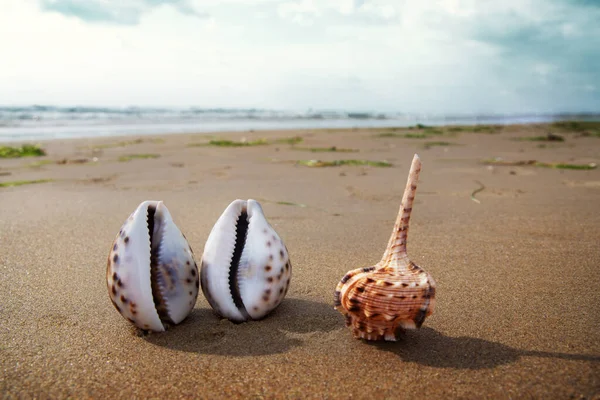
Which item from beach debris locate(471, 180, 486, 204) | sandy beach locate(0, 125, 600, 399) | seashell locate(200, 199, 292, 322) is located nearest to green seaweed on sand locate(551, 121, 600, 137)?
beach debris locate(471, 180, 486, 204)

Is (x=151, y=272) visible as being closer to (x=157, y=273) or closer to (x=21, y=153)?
(x=157, y=273)

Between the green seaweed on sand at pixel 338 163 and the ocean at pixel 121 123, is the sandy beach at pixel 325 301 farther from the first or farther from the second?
the ocean at pixel 121 123

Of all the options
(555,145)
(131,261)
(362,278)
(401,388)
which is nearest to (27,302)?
(131,261)

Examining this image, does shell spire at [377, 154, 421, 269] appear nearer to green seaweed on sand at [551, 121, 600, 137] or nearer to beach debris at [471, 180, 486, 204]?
beach debris at [471, 180, 486, 204]

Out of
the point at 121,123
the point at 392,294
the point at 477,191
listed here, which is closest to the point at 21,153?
the point at 477,191

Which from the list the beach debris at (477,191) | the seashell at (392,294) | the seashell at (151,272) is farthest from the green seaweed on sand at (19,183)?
the seashell at (392,294)

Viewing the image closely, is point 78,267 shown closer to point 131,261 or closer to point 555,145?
point 131,261
